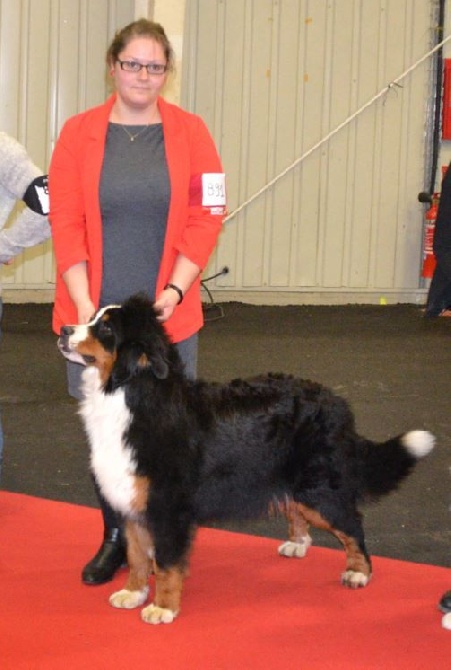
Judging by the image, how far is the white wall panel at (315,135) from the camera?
9867 mm

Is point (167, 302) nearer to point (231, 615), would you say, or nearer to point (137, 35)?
point (137, 35)

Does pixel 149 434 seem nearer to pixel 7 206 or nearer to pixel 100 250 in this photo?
pixel 100 250

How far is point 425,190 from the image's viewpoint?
10.5 m

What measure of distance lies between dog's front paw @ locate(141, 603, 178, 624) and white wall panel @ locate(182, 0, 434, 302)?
24.1 feet

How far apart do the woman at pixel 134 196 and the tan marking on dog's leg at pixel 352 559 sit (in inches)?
25.3

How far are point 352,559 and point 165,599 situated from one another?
26.5 inches

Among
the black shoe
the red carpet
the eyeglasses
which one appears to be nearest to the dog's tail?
the red carpet

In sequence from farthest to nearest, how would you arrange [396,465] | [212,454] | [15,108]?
[15,108], [396,465], [212,454]

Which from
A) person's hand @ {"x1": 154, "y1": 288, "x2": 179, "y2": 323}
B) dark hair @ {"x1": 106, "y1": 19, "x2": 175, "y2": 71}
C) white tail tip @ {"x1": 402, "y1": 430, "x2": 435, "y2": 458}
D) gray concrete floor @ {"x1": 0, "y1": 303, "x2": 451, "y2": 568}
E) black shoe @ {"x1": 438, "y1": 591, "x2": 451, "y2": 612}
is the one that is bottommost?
gray concrete floor @ {"x1": 0, "y1": 303, "x2": 451, "y2": 568}

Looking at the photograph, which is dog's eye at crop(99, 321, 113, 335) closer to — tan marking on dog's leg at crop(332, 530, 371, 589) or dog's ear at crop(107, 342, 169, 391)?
dog's ear at crop(107, 342, 169, 391)

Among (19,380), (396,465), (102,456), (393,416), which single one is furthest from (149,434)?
(19,380)

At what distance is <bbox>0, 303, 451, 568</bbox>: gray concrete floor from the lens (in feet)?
13.3

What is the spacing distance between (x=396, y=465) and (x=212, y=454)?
2.16 feet

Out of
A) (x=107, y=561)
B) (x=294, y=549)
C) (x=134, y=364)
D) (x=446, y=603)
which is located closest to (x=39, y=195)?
(x=134, y=364)
